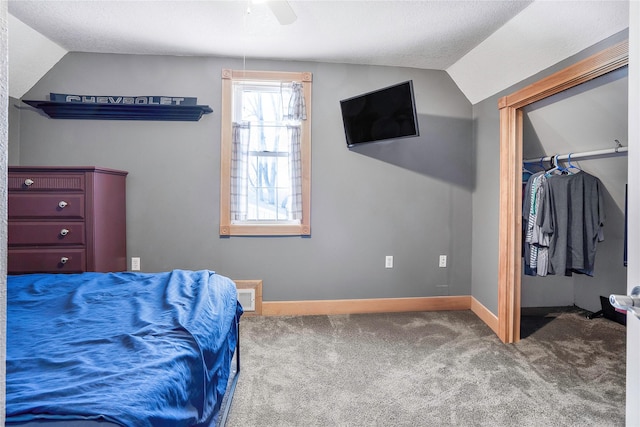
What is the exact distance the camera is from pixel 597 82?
250 centimetres

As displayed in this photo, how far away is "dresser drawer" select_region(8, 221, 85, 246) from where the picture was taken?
2.62m

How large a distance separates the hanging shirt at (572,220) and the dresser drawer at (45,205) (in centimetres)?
349

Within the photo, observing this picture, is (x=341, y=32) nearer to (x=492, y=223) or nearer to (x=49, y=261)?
(x=492, y=223)

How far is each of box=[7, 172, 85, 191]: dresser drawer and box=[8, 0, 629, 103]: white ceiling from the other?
3.26ft

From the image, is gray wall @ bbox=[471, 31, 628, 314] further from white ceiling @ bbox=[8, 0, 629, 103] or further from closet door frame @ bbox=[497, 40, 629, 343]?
white ceiling @ bbox=[8, 0, 629, 103]

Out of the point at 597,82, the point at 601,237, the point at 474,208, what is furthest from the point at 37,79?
the point at 601,237

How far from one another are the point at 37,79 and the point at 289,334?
3063 millimetres

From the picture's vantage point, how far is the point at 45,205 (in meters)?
2.63

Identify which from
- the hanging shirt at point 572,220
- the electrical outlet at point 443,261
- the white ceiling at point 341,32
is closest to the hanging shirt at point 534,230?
the hanging shirt at point 572,220

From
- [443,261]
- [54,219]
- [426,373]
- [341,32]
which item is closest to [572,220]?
[443,261]

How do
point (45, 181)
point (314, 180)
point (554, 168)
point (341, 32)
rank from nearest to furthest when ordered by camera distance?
point (45, 181), point (341, 32), point (554, 168), point (314, 180)

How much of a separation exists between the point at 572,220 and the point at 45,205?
3934 millimetres

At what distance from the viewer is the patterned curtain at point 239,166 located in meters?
3.27

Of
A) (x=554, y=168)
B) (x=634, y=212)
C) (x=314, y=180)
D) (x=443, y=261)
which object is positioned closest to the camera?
(x=634, y=212)
